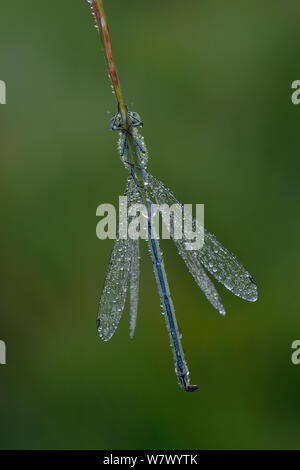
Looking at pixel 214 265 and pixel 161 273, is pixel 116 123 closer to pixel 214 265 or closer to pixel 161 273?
pixel 161 273

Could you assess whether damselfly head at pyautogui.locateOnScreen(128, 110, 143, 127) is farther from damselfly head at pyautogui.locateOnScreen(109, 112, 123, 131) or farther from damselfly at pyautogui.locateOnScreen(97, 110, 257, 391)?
damselfly at pyautogui.locateOnScreen(97, 110, 257, 391)

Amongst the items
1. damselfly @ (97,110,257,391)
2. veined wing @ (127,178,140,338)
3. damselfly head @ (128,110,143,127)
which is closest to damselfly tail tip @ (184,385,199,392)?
damselfly @ (97,110,257,391)

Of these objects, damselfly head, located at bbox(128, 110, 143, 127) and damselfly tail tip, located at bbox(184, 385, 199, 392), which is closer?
damselfly head, located at bbox(128, 110, 143, 127)

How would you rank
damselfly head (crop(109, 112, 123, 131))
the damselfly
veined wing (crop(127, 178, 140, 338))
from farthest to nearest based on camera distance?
veined wing (crop(127, 178, 140, 338)) → the damselfly → damselfly head (crop(109, 112, 123, 131))

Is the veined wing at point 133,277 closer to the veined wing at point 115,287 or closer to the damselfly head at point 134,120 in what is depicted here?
the veined wing at point 115,287

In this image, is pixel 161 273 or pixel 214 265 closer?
pixel 161 273

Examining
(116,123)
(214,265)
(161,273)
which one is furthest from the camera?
(214,265)

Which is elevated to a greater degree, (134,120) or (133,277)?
(134,120)

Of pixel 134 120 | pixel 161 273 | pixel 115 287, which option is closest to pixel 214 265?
pixel 161 273
